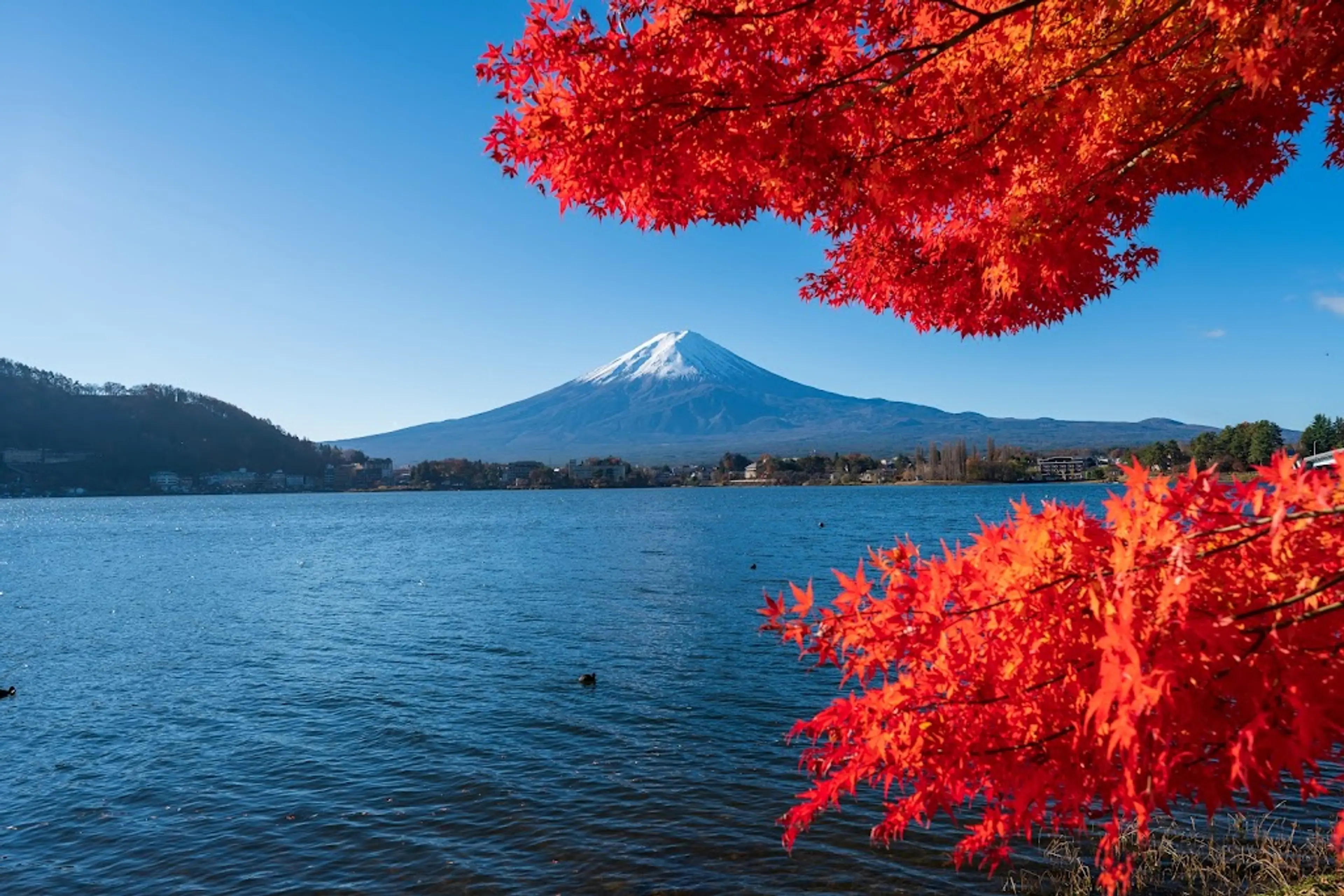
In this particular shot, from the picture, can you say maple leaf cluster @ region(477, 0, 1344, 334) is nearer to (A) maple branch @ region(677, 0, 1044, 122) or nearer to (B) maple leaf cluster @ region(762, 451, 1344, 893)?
(A) maple branch @ region(677, 0, 1044, 122)

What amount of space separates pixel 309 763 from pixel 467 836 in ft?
18.1

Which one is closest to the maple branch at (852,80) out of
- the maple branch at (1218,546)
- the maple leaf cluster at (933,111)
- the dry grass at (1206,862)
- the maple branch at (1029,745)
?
the maple leaf cluster at (933,111)

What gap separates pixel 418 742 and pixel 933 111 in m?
17.0

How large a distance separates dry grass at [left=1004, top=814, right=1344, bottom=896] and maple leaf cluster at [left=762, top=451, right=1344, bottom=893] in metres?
7.15

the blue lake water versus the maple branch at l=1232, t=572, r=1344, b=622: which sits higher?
the maple branch at l=1232, t=572, r=1344, b=622

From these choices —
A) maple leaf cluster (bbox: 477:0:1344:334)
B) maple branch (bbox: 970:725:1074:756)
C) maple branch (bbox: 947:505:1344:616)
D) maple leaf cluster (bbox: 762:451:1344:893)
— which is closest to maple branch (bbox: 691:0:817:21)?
maple leaf cluster (bbox: 477:0:1344:334)

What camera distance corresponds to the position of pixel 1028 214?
17.4 ft

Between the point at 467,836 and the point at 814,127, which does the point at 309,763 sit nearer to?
the point at 467,836

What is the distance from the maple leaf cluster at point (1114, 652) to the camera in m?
3.00

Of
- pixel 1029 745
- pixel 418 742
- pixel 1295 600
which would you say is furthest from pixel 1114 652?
pixel 418 742

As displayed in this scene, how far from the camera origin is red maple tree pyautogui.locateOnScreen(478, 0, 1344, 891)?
3.07 m

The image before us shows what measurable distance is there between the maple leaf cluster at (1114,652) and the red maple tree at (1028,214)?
0.04ft

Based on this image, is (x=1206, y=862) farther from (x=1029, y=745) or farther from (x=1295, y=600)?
(x=1295, y=600)

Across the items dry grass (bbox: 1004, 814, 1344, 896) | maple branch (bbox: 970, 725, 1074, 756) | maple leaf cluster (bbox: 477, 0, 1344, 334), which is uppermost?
maple leaf cluster (bbox: 477, 0, 1344, 334)
